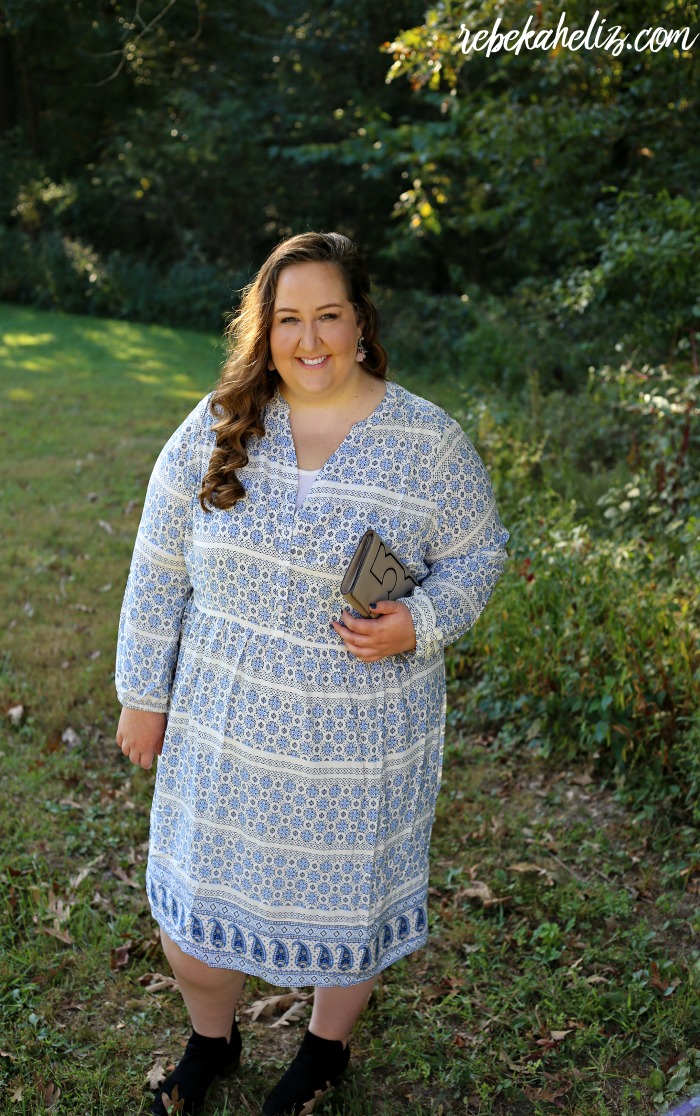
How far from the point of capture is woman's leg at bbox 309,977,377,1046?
2688 mm

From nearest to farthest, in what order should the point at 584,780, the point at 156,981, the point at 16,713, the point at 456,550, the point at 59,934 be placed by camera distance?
the point at 456,550 → the point at 156,981 → the point at 59,934 → the point at 584,780 → the point at 16,713

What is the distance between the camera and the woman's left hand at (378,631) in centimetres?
236

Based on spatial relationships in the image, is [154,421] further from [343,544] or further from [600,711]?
[343,544]

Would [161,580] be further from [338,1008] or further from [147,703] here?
[338,1008]

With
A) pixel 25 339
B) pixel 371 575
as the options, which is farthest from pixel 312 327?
pixel 25 339

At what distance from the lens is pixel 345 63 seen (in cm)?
1731

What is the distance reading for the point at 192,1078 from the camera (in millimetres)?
2766

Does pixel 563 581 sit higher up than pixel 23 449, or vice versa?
pixel 563 581

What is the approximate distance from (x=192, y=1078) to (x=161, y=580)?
131cm

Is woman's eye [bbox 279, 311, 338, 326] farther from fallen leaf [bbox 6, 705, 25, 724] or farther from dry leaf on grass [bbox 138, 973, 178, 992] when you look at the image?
fallen leaf [bbox 6, 705, 25, 724]

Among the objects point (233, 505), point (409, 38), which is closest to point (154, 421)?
point (409, 38)

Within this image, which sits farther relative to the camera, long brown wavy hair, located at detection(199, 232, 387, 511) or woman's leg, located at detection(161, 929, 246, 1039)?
woman's leg, located at detection(161, 929, 246, 1039)

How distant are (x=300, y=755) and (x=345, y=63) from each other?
17151 mm

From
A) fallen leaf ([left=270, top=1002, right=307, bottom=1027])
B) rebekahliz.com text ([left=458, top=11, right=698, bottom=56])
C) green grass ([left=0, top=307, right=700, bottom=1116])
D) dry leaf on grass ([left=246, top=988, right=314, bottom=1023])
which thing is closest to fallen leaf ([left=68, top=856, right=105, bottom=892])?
green grass ([left=0, top=307, right=700, bottom=1116])
